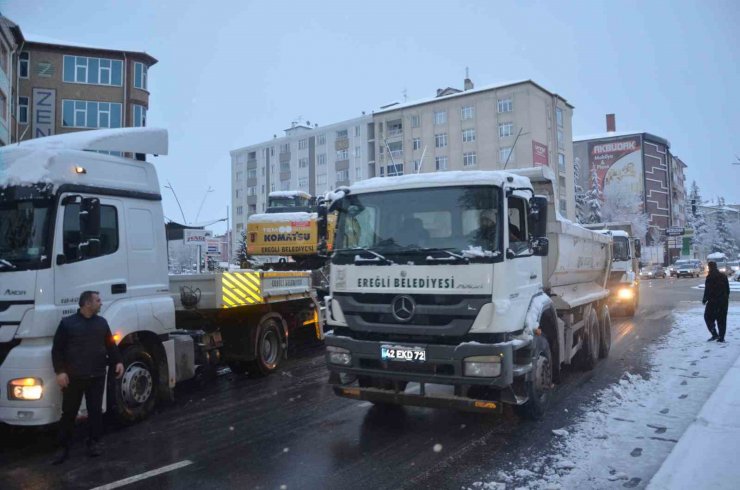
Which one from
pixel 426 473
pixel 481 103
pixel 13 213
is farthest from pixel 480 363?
pixel 481 103

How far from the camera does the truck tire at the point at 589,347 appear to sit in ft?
31.3

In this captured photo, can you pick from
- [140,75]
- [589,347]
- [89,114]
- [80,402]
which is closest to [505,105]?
[140,75]

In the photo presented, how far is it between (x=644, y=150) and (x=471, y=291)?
88.1 meters

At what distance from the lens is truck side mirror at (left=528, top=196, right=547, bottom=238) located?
623 cm

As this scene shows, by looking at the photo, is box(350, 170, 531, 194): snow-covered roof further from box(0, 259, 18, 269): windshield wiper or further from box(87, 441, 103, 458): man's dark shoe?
box(87, 441, 103, 458): man's dark shoe

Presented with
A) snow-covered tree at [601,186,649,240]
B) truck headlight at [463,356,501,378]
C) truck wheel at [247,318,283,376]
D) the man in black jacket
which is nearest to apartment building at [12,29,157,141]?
truck wheel at [247,318,283,376]

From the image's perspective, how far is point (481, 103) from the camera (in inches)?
2291

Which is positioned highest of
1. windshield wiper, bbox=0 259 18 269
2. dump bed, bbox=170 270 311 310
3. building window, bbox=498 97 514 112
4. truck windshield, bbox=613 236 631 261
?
building window, bbox=498 97 514 112

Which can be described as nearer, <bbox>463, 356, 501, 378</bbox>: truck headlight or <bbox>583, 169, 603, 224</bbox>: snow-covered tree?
<bbox>463, 356, 501, 378</bbox>: truck headlight

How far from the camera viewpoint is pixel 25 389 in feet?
18.5

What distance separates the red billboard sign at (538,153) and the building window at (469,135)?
6.72 metres

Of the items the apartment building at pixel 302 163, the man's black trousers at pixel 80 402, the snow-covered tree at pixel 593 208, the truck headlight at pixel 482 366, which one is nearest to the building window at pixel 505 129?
the apartment building at pixel 302 163

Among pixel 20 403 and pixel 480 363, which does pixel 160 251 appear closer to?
pixel 20 403

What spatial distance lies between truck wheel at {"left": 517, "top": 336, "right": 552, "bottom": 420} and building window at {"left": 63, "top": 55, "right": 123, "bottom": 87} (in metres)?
40.3
